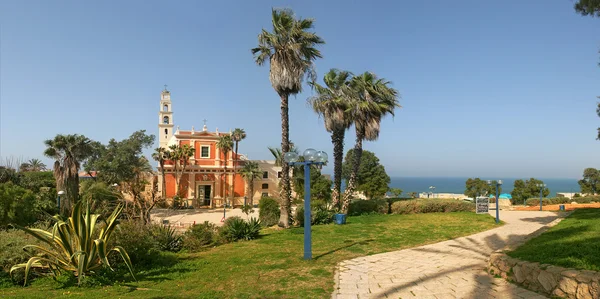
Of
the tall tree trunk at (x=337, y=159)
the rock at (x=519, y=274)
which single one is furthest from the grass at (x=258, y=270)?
the tall tree trunk at (x=337, y=159)

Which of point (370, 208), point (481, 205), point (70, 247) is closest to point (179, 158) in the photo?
point (370, 208)

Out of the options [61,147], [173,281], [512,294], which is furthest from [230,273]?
[61,147]

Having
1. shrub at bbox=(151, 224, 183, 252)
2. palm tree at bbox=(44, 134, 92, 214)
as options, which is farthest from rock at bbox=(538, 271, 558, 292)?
palm tree at bbox=(44, 134, 92, 214)

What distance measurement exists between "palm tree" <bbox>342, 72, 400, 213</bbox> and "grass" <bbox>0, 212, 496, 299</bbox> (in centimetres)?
682

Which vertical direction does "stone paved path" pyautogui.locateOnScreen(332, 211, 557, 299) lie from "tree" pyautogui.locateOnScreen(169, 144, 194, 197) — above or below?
below

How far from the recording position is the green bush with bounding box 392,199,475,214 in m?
19.5

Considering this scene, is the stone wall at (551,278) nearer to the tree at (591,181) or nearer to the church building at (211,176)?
the church building at (211,176)

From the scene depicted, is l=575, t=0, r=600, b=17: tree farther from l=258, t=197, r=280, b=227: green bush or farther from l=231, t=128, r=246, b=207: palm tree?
l=231, t=128, r=246, b=207: palm tree

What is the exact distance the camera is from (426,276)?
6465 millimetres

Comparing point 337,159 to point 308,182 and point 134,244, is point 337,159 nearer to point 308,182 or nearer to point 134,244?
point 308,182

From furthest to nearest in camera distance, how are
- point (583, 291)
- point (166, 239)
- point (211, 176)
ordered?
1. point (211, 176)
2. point (166, 239)
3. point (583, 291)

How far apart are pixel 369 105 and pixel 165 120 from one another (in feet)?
120

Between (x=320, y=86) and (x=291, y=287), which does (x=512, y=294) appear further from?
(x=320, y=86)

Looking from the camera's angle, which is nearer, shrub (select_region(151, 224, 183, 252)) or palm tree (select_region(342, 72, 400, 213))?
shrub (select_region(151, 224, 183, 252))
